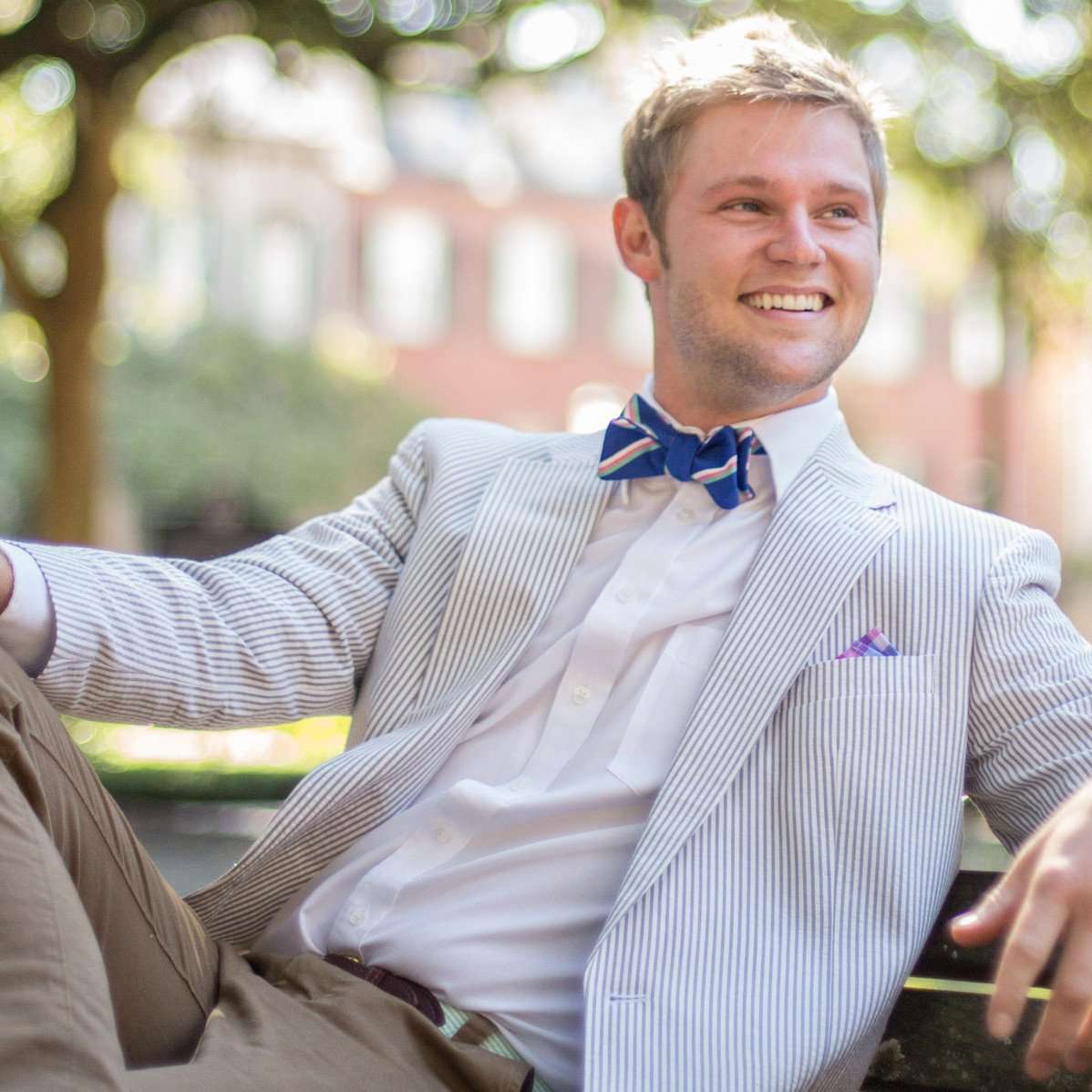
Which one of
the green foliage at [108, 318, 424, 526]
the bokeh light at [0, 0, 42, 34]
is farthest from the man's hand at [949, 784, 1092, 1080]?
the green foliage at [108, 318, 424, 526]

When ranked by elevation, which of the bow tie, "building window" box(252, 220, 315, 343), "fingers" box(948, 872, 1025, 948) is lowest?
"building window" box(252, 220, 315, 343)

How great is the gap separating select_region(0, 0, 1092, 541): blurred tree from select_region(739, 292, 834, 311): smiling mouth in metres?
6.01

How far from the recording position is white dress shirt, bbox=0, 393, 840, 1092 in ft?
7.35

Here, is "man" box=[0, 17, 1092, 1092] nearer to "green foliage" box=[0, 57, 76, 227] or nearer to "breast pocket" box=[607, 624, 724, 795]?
"breast pocket" box=[607, 624, 724, 795]

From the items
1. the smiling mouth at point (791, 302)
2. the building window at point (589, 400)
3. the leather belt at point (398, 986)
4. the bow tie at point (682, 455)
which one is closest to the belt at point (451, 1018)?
the leather belt at point (398, 986)

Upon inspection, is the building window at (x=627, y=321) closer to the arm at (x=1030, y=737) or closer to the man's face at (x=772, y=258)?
the man's face at (x=772, y=258)

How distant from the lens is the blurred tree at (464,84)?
941 centimetres

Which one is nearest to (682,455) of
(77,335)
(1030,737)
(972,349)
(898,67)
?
(1030,737)

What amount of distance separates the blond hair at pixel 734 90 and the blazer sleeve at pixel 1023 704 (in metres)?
0.82

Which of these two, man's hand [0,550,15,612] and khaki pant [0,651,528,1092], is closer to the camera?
khaki pant [0,651,528,1092]

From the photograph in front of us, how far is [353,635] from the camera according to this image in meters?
2.60

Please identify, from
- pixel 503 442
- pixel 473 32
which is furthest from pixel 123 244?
pixel 503 442

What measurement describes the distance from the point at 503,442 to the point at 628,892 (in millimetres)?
935

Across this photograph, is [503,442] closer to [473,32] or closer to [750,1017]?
[750,1017]
